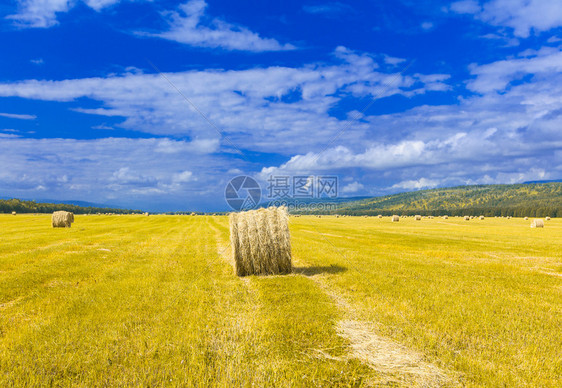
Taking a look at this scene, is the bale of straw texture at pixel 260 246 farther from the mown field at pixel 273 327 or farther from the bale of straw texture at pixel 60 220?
the bale of straw texture at pixel 60 220

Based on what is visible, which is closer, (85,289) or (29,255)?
(85,289)

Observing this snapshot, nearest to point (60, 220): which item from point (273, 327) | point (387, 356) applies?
point (273, 327)

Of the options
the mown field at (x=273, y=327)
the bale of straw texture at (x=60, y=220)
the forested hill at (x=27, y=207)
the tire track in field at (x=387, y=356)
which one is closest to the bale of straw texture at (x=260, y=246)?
the mown field at (x=273, y=327)

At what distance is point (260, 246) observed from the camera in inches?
536

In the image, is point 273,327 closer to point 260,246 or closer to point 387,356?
point 387,356

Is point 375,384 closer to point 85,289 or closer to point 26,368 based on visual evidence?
point 26,368

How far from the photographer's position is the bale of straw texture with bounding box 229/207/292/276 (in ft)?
44.3

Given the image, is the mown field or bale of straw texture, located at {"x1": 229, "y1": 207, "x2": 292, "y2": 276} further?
bale of straw texture, located at {"x1": 229, "y1": 207, "x2": 292, "y2": 276}

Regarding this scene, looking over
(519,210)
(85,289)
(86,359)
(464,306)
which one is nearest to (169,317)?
(86,359)

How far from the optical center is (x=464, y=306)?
8.88 meters

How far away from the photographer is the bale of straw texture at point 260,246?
44.3 feet

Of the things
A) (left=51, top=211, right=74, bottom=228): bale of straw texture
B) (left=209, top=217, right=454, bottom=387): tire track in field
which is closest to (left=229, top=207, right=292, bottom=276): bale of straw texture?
(left=209, top=217, right=454, bottom=387): tire track in field

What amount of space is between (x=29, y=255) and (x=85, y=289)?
31.7ft

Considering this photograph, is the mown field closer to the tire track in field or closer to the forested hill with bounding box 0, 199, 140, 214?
the tire track in field
